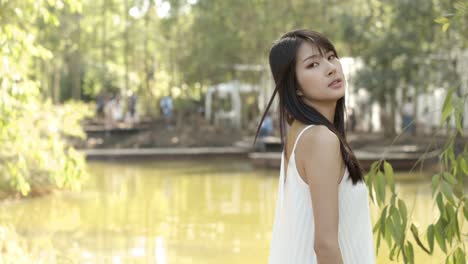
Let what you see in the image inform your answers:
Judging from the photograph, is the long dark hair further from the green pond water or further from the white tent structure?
the white tent structure

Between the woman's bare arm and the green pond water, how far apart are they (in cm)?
536

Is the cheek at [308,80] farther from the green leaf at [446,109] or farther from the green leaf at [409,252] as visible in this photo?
the green leaf at [409,252]

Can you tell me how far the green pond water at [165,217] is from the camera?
1023cm

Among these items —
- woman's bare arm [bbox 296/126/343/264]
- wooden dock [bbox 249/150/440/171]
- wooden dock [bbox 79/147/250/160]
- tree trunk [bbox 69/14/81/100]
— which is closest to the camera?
woman's bare arm [bbox 296/126/343/264]

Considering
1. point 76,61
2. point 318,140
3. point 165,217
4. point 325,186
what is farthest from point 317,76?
point 76,61

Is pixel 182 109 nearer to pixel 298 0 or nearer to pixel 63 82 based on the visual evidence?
pixel 298 0

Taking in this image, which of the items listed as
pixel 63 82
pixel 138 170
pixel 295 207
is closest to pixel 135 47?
pixel 63 82

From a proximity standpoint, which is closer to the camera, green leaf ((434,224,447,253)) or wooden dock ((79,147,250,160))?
green leaf ((434,224,447,253))

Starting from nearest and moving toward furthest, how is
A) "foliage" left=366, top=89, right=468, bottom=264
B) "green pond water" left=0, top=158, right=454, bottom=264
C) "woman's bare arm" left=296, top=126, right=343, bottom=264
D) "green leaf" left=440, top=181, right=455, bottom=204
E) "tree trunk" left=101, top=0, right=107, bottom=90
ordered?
"woman's bare arm" left=296, top=126, right=343, bottom=264 → "green leaf" left=440, top=181, right=455, bottom=204 → "foliage" left=366, top=89, right=468, bottom=264 → "green pond water" left=0, top=158, right=454, bottom=264 → "tree trunk" left=101, top=0, right=107, bottom=90

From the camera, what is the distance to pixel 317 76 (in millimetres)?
2660

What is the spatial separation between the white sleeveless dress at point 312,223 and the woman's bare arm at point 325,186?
83 millimetres

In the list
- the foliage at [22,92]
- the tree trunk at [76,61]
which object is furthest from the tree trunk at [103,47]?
the foliage at [22,92]

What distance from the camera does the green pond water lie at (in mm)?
10234

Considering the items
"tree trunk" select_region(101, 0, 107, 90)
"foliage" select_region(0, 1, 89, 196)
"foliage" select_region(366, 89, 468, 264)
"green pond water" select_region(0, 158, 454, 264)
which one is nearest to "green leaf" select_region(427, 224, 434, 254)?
"foliage" select_region(366, 89, 468, 264)
